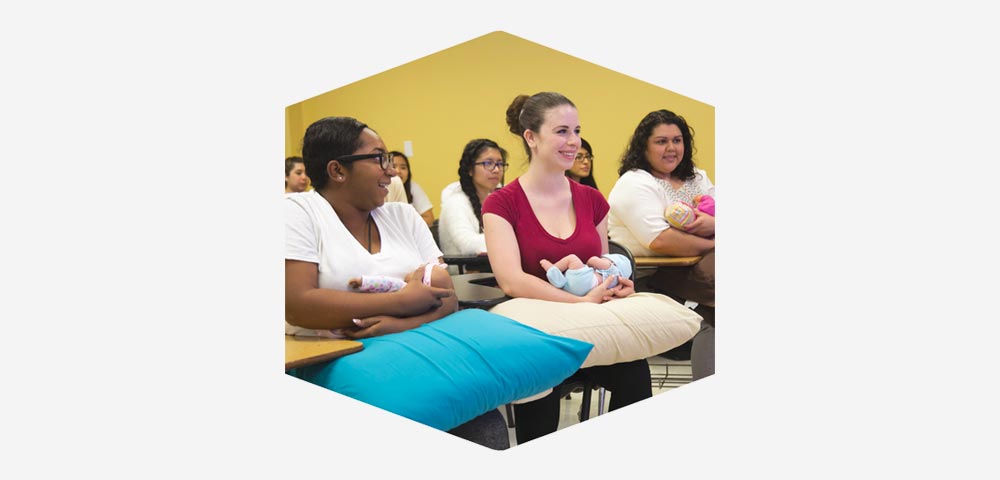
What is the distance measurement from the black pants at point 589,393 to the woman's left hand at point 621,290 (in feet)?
0.98

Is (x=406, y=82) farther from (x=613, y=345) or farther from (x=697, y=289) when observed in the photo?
(x=697, y=289)

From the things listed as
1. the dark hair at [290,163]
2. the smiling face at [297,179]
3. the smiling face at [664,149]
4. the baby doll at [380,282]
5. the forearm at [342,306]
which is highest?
the smiling face at [664,149]

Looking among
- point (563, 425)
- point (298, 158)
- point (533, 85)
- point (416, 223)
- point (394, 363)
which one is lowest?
point (563, 425)

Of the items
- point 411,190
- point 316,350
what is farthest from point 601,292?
point 316,350

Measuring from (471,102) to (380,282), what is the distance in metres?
0.86

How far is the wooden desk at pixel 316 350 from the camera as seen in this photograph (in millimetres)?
3705

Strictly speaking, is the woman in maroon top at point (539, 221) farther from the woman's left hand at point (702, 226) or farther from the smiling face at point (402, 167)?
the woman's left hand at point (702, 226)

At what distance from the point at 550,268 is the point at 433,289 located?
1.66 ft

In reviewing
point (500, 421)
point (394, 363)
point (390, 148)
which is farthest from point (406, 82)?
point (500, 421)

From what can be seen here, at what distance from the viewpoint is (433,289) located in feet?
13.1

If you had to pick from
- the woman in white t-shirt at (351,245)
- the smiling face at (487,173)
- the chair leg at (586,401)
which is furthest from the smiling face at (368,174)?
the chair leg at (586,401)

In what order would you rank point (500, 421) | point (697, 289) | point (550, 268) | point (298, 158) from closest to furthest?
point (500, 421) → point (550, 268) → point (298, 158) → point (697, 289)

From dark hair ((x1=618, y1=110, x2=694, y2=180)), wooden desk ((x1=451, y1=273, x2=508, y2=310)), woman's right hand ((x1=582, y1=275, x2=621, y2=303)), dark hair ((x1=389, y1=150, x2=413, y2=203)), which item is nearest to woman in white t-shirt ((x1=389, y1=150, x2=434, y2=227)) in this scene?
dark hair ((x1=389, y1=150, x2=413, y2=203))

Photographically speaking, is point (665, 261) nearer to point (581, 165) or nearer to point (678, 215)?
point (678, 215)
